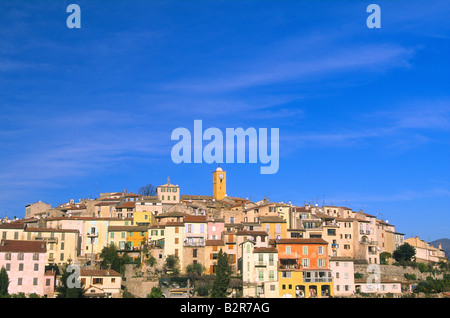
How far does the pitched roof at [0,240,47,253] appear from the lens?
212 feet

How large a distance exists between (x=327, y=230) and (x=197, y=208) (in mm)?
19780

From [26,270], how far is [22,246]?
9.39 feet

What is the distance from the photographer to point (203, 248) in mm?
72688

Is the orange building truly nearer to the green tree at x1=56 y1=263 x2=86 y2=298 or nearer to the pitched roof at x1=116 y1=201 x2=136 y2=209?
the green tree at x1=56 y1=263 x2=86 y2=298

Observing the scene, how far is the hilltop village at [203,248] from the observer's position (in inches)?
2564

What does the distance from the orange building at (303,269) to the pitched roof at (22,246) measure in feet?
89.4

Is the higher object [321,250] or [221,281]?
[321,250]

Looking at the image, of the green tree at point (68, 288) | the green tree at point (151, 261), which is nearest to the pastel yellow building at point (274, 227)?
the green tree at point (151, 261)

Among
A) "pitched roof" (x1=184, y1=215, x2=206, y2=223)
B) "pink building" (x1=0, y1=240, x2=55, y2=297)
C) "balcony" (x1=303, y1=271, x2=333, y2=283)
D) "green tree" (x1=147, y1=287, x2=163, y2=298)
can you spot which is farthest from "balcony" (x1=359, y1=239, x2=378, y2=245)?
"pink building" (x1=0, y1=240, x2=55, y2=297)

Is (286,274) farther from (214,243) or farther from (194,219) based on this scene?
(194,219)

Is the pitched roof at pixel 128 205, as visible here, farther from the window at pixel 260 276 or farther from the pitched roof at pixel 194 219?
the window at pixel 260 276

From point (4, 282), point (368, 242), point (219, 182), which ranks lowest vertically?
point (4, 282)

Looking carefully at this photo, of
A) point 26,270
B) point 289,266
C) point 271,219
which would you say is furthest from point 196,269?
point 26,270

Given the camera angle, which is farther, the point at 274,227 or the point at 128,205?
the point at 128,205
